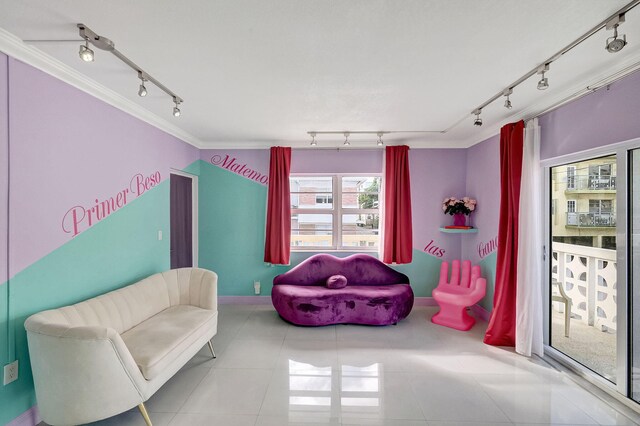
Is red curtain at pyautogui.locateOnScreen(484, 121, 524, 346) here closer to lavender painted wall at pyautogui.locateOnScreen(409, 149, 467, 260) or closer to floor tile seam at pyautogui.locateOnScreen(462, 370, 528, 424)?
floor tile seam at pyautogui.locateOnScreen(462, 370, 528, 424)

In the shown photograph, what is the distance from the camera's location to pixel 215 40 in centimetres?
184

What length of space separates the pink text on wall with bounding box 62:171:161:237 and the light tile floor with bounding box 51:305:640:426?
1519 millimetres

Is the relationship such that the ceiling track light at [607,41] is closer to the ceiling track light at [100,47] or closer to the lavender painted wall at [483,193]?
the lavender painted wall at [483,193]

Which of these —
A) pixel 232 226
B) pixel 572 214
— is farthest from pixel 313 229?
pixel 572 214

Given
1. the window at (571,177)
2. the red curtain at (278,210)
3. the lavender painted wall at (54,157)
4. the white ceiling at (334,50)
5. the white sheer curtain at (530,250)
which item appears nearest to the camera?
the white ceiling at (334,50)

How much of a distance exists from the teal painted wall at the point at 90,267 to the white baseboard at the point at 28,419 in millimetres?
33

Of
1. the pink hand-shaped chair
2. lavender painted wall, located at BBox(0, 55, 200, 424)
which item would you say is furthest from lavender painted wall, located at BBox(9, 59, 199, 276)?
the pink hand-shaped chair

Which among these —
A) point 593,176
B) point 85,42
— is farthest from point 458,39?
point 85,42

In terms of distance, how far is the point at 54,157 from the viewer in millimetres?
2176

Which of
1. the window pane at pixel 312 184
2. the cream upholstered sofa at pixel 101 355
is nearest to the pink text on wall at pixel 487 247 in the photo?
the window pane at pixel 312 184

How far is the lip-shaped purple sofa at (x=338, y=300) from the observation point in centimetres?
371

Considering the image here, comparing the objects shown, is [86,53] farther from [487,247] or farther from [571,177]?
[487,247]

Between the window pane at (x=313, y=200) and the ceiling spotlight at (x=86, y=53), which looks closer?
the ceiling spotlight at (x=86, y=53)

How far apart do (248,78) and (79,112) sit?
4.74 feet
